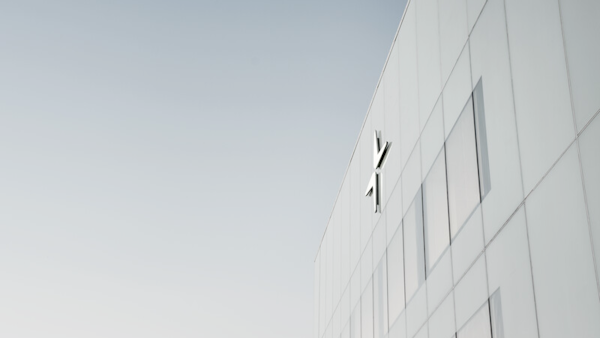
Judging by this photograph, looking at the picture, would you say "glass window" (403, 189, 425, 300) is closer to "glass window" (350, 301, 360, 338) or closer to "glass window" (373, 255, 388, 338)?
"glass window" (373, 255, 388, 338)

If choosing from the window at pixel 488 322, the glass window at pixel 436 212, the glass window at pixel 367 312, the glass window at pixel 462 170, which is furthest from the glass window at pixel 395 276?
the window at pixel 488 322

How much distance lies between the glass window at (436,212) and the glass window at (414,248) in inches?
22.5

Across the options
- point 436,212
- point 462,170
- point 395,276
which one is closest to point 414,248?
point 436,212

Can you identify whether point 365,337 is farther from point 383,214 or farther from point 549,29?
point 549,29

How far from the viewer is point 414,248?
73.8 ft

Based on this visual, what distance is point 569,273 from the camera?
1209 cm

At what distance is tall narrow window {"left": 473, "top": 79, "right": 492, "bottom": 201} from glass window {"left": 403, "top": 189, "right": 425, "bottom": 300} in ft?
17.2

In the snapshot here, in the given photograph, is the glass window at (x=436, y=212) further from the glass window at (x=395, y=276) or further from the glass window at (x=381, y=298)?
the glass window at (x=381, y=298)

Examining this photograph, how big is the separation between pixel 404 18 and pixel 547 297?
15467mm

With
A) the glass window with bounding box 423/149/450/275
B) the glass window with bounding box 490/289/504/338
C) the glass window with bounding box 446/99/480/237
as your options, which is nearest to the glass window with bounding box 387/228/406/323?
the glass window with bounding box 423/149/450/275

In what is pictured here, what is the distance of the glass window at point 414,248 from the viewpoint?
71.4 feet

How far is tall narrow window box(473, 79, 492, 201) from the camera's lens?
1644 cm

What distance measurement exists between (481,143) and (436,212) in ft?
13.1

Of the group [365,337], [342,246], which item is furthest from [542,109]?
[342,246]
